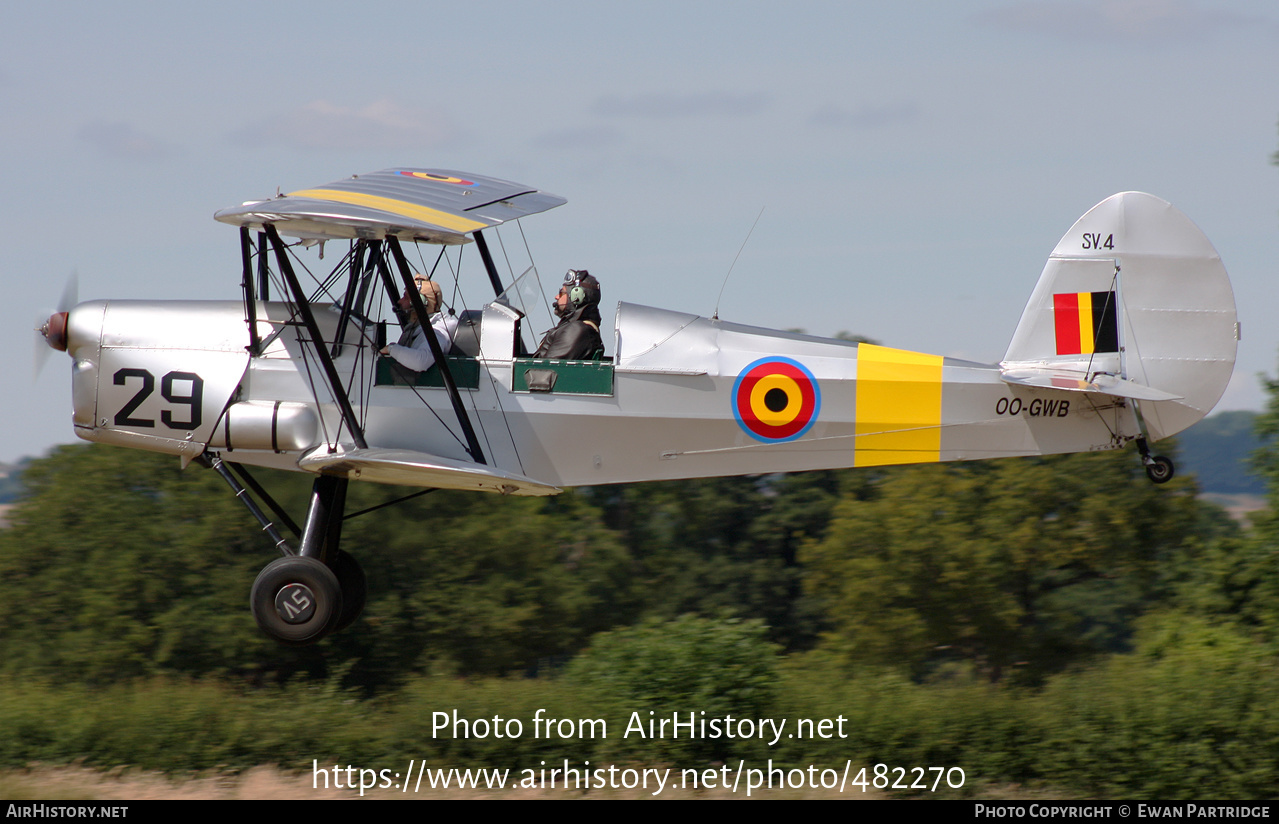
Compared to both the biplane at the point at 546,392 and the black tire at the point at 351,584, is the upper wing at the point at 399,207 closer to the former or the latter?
the biplane at the point at 546,392

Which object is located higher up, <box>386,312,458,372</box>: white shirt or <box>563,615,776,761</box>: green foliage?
<box>386,312,458,372</box>: white shirt

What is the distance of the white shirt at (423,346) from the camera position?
7414 millimetres

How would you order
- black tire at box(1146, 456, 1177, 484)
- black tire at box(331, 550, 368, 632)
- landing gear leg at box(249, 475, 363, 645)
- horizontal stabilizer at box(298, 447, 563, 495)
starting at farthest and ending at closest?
1. black tire at box(331, 550, 368, 632)
2. black tire at box(1146, 456, 1177, 484)
3. landing gear leg at box(249, 475, 363, 645)
4. horizontal stabilizer at box(298, 447, 563, 495)

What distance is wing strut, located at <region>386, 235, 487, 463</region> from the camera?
700cm

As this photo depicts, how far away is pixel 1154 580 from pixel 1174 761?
11.0 meters

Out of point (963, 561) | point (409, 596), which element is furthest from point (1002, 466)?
point (409, 596)

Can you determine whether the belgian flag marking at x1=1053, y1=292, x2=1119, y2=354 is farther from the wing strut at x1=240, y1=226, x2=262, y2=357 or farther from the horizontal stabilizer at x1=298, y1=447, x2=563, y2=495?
the wing strut at x1=240, y1=226, x2=262, y2=357

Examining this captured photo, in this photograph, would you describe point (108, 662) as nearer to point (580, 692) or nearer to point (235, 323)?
point (580, 692)

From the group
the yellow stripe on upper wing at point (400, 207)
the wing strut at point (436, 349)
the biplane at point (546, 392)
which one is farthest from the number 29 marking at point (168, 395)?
the wing strut at point (436, 349)

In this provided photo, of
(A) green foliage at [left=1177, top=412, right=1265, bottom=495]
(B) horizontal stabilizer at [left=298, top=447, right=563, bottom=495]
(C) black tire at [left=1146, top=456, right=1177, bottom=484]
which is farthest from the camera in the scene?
(A) green foliage at [left=1177, top=412, right=1265, bottom=495]

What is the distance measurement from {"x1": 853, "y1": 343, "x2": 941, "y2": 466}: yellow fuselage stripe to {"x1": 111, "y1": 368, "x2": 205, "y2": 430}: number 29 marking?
4.25 meters

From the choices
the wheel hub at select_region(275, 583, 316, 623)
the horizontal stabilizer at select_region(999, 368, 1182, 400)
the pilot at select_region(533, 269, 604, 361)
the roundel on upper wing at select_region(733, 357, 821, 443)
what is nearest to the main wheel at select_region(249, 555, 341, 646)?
the wheel hub at select_region(275, 583, 316, 623)

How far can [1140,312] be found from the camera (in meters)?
7.87

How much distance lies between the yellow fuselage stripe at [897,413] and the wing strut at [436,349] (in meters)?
2.48
